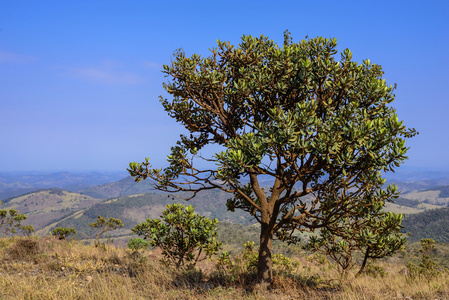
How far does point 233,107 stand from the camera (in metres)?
9.28

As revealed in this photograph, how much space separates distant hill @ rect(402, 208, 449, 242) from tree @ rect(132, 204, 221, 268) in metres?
139

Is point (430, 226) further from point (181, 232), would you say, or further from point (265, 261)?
point (181, 232)

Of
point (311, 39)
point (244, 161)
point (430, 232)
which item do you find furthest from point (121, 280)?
point (430, 232)

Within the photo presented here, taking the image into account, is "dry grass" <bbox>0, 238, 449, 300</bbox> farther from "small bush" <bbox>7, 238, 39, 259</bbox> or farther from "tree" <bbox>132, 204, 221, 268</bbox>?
"tree" <bbox>132, 204, 221, 268</bbox>

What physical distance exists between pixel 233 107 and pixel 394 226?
560cm

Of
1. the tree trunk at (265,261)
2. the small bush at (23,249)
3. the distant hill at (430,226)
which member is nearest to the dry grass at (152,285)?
the tree trunk at (265,261)

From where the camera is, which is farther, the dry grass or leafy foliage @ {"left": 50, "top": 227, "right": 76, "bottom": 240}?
leafy foliage @ {"left": 50, "top": 227, "right": 76, "bottom": 240}

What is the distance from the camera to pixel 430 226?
456 ft

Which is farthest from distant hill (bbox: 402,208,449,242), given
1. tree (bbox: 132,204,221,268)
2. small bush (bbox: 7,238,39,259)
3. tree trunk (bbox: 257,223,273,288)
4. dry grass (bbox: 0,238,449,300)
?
small bush (bbox: 7,238,39,259)

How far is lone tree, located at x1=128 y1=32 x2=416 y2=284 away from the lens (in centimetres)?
640

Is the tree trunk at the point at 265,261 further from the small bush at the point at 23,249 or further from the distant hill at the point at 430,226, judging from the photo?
the distant hill at the point at 430,226

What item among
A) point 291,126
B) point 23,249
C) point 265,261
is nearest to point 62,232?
point 23,249

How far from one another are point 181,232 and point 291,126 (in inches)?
272

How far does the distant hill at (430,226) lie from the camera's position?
127 meters
